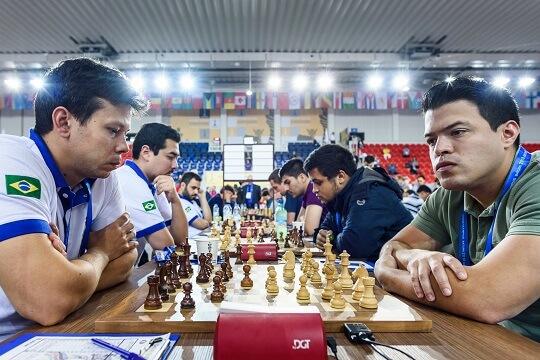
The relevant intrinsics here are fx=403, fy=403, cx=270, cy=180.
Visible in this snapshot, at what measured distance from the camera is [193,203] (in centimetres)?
557

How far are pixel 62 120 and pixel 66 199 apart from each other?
0.88ft

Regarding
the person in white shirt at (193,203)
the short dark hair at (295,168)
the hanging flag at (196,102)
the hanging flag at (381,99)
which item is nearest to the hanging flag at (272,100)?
the hanging flag at (196,102)

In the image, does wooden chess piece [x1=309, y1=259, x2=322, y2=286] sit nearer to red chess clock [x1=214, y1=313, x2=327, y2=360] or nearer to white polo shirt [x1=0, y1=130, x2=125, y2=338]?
red chess clock [x1=214, y1=313, x2=327, y2=360]

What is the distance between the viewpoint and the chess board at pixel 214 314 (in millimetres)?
996

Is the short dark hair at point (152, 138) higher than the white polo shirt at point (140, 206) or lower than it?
higher

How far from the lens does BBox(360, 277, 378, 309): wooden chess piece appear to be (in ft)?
3.77

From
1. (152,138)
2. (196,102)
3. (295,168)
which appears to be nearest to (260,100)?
(196,102)

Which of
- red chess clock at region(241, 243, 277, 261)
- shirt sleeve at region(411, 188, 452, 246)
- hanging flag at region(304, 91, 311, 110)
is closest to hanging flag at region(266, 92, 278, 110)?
hanging flag at region(304, 91, 311, 110)

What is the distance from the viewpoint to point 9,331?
3.68 feet

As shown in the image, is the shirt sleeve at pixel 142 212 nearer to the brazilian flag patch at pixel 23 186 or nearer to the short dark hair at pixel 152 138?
the short dark hair at pixel 152 138

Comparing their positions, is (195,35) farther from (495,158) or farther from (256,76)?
(495,158)

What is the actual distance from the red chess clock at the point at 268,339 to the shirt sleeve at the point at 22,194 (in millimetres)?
658

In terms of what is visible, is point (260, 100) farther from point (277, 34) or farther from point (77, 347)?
point (77, 347)

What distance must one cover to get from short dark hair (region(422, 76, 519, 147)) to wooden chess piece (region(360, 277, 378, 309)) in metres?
0.67
